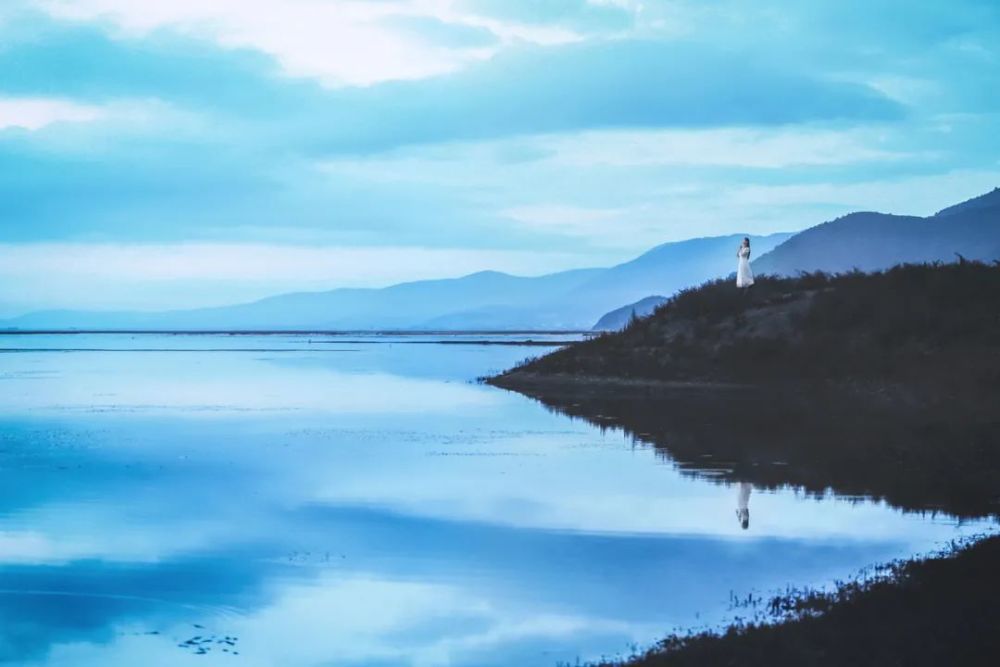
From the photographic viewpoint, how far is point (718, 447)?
3120 centimetres

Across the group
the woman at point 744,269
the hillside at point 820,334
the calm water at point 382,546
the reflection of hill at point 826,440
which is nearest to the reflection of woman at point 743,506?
the calm water at point 382,546

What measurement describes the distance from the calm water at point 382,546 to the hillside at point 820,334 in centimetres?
1982

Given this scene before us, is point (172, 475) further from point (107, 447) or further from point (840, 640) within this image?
point (840, 640)

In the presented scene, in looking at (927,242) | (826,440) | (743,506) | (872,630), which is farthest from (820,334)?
(927,242)

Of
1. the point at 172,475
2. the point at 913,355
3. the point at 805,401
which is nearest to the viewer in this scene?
the point at 172,475

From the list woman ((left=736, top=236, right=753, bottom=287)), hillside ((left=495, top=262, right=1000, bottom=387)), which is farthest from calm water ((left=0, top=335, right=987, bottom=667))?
woman ((left=736, top=236, right=753, bottom=287))

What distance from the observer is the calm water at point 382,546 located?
44.3 feet

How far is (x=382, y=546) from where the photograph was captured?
60.8ft

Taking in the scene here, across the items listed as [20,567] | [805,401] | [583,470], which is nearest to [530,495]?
[583,470]

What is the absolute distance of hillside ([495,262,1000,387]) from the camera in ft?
161

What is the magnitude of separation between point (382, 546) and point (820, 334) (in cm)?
3920

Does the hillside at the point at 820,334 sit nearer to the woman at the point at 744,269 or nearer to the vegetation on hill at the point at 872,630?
the woman at the point at 744,269

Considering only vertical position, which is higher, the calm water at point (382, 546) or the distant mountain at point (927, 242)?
the distant mountain at point (927, 242)

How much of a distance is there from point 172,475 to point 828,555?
16078 mm
